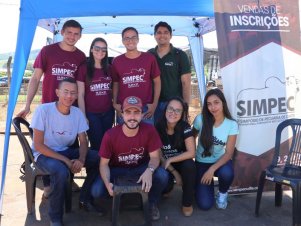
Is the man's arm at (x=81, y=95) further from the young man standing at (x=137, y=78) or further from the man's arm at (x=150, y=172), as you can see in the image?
the man's arm at (x=150, y=172)

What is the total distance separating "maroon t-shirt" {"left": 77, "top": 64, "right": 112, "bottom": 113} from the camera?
396cm

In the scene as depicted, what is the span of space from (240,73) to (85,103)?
5.65 ft

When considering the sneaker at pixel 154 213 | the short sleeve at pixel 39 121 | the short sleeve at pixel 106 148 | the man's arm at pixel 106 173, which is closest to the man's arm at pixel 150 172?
the man's arm at pixel 106 173

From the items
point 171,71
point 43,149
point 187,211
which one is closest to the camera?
point 43,149

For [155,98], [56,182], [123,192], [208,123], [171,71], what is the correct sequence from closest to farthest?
1. [123,192]
2. [56,182]
3. [208,123]
4. [155,98]
5. [171,71]

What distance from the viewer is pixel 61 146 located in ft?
11.9

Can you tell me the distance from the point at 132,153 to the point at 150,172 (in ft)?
1.02

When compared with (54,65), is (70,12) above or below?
above

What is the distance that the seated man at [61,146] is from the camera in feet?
10.7

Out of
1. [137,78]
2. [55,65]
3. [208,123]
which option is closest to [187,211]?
[208,123]

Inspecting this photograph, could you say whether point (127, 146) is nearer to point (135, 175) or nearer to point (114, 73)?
point (135, 175)

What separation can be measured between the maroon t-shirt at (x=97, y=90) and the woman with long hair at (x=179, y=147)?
68 centimetres

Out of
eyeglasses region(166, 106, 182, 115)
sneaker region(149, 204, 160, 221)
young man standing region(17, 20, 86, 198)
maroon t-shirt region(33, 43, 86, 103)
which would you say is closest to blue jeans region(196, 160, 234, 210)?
sneaker region(149, 204, 160, 221)

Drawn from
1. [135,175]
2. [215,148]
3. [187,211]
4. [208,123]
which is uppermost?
[208,123]
